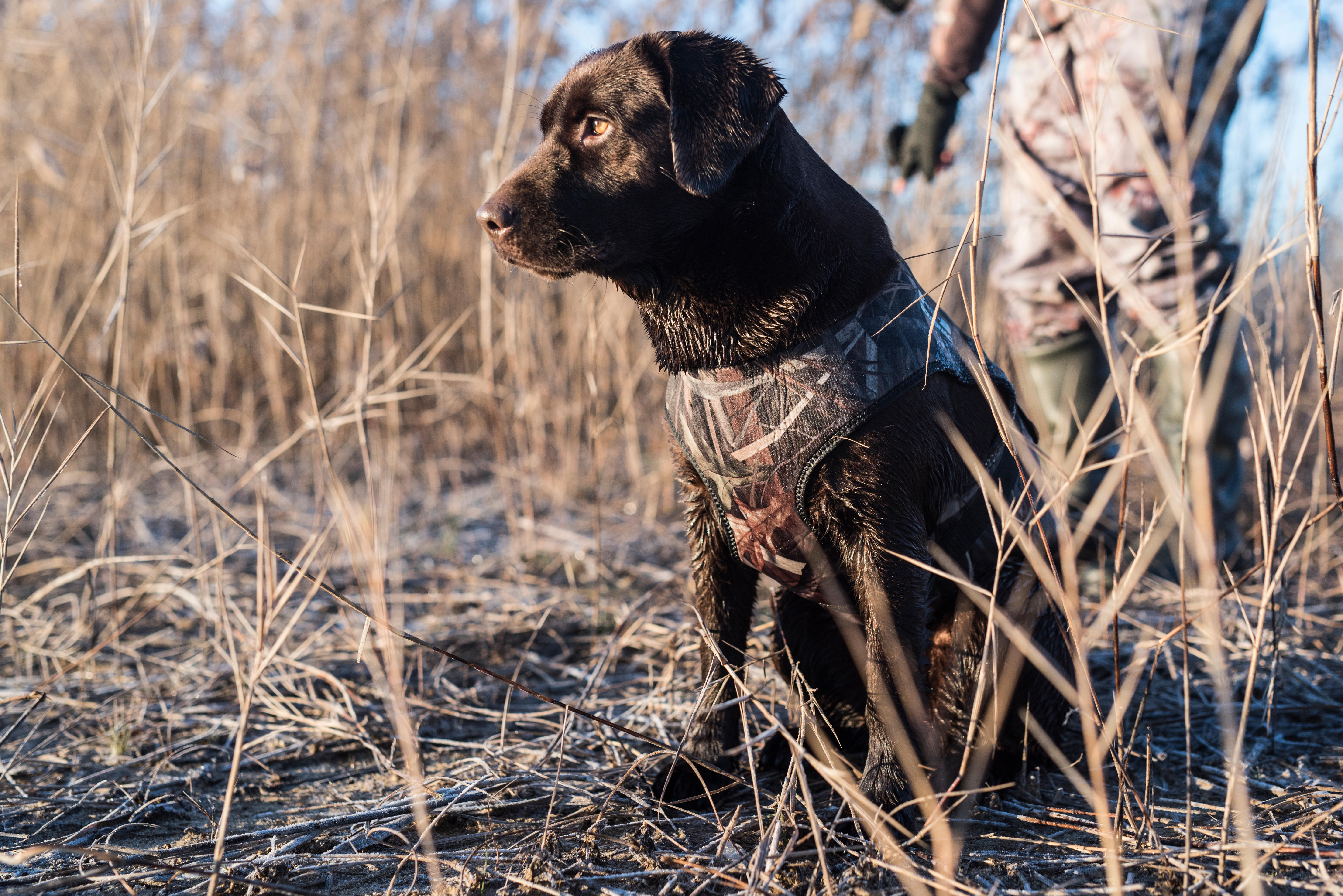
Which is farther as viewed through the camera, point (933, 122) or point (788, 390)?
point (933, 122)

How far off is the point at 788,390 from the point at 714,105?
0.51 meters

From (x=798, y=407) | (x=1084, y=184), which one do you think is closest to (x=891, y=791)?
(x=798, y=407)

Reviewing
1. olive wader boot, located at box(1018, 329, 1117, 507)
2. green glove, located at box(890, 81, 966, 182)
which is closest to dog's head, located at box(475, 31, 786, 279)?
green glove, located at box(890, 81, 966, 182)

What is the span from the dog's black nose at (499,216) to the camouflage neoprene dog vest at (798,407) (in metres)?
0.42

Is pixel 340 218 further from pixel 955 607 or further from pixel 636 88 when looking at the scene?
pixel 955 607

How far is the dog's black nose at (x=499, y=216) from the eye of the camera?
151cm

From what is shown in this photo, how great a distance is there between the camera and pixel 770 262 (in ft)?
4.69

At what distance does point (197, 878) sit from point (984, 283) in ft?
14.0

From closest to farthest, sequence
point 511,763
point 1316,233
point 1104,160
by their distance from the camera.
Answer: point 1316,233 < point 511,763 < point 1104,160

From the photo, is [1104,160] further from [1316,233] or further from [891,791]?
[891,791]

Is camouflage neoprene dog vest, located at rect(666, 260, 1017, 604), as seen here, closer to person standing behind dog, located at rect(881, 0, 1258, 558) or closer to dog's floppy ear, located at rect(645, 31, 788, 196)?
dog's floppy ear, located at rect(645, 31, 788, 196)

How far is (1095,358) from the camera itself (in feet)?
8.69

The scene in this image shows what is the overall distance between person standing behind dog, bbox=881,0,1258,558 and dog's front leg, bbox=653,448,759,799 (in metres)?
1.09

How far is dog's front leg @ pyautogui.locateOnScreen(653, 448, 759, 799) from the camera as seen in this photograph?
5.11ft
